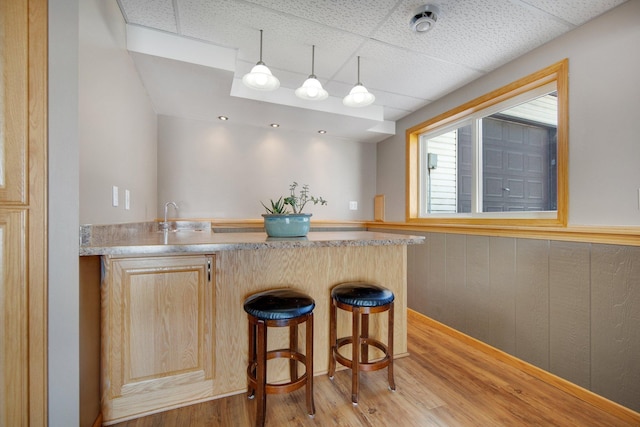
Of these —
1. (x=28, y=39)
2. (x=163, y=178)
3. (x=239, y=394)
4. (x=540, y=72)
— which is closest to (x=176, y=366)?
(x=239, y=394)

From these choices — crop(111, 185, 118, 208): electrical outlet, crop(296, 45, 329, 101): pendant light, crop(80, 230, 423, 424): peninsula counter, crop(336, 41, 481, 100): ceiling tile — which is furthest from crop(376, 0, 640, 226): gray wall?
crop(111, 185, 118, 208): electrical outlet

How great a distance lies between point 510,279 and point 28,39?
307cm

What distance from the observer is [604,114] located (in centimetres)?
163

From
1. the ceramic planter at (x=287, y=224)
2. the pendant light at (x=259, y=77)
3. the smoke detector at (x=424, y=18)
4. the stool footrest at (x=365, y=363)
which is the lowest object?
the stool footrest at (x=365, y=363)

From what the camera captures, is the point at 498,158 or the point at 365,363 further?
the point at 498,158

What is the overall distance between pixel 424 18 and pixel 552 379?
249 cm

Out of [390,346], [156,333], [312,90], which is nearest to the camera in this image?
[156,333]

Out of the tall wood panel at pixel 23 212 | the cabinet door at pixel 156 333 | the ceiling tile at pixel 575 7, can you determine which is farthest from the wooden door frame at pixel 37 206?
the ceiling tile at pixel 575 7

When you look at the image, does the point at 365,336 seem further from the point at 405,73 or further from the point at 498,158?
the point at 405,73

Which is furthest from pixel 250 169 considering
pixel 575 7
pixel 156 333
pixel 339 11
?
pixel 575 7

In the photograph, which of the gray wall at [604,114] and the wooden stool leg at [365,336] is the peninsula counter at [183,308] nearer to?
the wooden stool leg at [365,336]

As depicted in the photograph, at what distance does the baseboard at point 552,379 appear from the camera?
1.50 meters

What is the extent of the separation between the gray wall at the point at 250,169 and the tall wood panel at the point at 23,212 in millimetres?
2129

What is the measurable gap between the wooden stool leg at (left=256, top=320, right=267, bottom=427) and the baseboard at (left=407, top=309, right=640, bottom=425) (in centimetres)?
188
